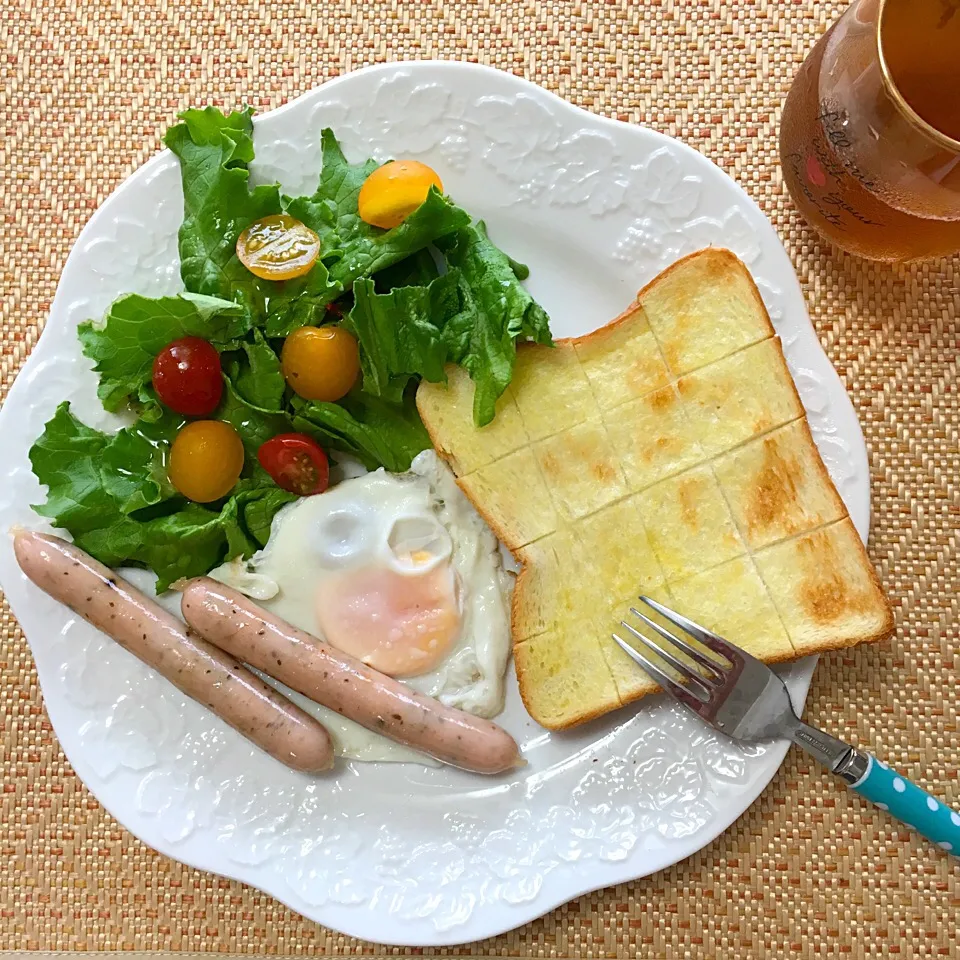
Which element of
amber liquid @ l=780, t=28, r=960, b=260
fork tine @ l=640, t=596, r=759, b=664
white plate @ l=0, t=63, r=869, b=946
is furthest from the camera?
white plate @ l=0, t=63, r=869, b=946

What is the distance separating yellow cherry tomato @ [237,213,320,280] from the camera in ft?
7.38

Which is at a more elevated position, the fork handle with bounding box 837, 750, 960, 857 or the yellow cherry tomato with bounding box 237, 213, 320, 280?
the yellow cherry tomato with bounding box 237, 213, 320, 280

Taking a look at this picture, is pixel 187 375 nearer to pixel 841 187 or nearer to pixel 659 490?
pixel 659 490

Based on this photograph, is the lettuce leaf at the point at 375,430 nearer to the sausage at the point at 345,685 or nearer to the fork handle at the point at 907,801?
the sausage at the point at 345,685

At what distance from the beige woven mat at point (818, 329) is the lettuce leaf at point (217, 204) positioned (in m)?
0.31

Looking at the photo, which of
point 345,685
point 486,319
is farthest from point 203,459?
point 486,319

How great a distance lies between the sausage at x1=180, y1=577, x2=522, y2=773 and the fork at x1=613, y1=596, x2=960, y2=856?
512 millimetres

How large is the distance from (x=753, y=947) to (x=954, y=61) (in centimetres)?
243

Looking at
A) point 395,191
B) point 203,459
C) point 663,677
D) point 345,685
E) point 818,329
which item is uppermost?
point 395,191

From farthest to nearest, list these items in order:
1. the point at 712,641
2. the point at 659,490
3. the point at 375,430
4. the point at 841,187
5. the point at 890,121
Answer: the point at 375,430
the point at 659,490
the point at 712,641
the point at 841,187
the point at 890,121

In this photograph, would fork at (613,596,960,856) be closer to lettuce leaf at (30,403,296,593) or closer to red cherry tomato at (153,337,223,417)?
lettuce leaf at (30,403,296,593)

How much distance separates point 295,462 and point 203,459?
0.85ft

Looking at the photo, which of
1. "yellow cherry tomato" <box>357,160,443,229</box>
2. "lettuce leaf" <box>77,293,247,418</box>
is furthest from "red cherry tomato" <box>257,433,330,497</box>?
"yellow cherry tomato" <box>357,160,443,229</box>

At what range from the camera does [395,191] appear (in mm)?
2219
